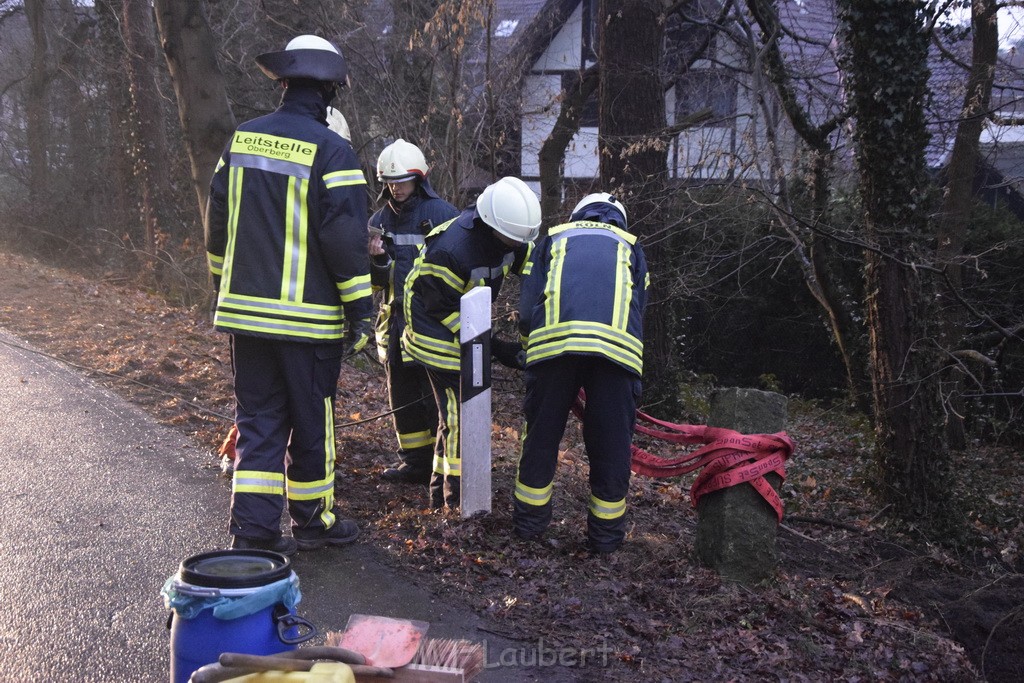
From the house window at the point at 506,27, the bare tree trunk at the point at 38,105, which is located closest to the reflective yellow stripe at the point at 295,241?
the house window at the point at 506,27

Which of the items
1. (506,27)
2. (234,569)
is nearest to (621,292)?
(234,569)

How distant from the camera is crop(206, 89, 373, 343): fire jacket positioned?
13.5ft

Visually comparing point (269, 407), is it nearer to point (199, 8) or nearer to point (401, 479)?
point (401, 479)

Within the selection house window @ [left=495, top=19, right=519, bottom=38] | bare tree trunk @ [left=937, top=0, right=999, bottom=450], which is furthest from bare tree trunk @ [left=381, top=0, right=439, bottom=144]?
bare tree trunk @ [left=937, top=0, right=999, bottom=450]

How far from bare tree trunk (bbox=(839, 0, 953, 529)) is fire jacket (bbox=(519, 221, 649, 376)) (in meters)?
3.06

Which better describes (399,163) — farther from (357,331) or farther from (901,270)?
(901,270)

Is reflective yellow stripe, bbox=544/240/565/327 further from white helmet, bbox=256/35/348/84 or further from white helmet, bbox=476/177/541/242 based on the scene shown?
white helmet, bbox=256/35/348/84

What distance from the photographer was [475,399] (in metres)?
4.89

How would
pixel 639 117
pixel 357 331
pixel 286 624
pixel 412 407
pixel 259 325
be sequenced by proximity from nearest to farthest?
pixel 286 624 → pixel 259 325 → pixel 357 331 → pixel 412 407 → pixel 639 117

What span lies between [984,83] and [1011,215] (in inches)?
112

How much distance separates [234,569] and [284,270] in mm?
1793

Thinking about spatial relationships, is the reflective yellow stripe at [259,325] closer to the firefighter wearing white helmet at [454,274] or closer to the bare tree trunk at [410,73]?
the firefighter wearing white helmet at [454,274]

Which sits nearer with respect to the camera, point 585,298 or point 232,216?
point 232,216

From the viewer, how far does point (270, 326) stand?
409 centimetres
